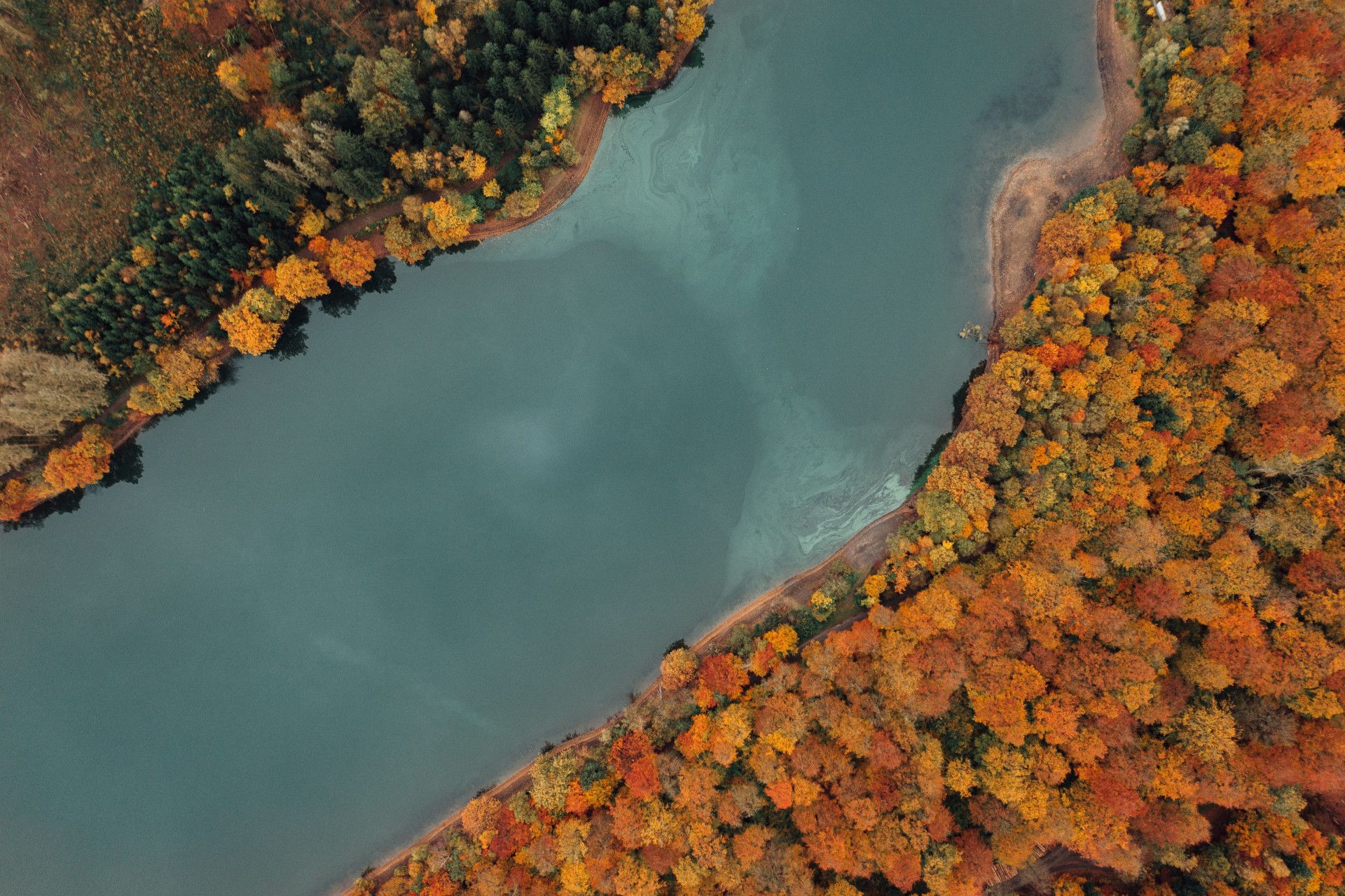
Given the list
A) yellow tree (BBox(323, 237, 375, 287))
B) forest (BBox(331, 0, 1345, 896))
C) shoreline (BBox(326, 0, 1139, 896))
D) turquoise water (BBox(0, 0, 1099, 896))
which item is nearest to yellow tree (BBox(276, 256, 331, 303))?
yellow tree (BBox(323, 237, 375, 287))

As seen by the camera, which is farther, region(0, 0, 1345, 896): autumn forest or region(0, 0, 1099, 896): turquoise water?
region(0, 0, 1099, 896): turquoise water

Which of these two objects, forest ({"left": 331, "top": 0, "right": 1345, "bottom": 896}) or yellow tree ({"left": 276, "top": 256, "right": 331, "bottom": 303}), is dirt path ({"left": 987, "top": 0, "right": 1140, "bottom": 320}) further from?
yellow tree ({"left": 276, "top": 256, "right": 331, "bottom": 303})

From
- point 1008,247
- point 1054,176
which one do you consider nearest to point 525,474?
point 1008,247

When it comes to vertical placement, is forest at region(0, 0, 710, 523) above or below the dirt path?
above

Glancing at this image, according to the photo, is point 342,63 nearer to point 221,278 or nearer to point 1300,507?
point 221,278

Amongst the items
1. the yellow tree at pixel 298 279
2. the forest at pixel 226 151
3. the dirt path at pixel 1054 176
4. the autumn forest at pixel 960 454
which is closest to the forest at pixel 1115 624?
the autumn forest at pixel 960 454

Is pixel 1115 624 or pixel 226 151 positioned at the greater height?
pixel 226 151

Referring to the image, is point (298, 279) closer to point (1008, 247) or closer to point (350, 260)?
point (350, 260)
